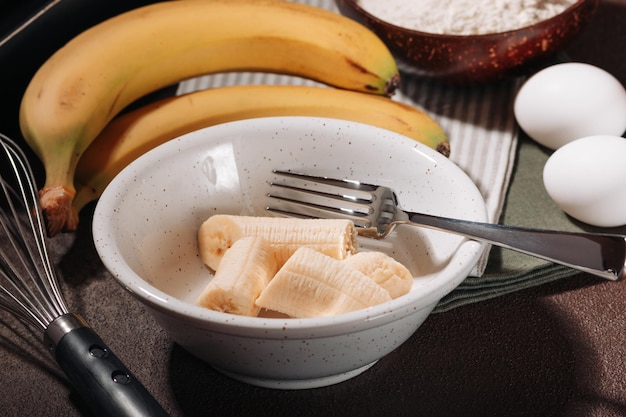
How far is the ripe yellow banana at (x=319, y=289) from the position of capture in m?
0.61

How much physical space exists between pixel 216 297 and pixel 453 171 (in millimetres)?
255

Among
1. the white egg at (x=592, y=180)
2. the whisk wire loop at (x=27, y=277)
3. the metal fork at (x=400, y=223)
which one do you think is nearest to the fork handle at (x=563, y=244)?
the metal fork at (x=400, y=223)

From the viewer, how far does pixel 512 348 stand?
0.71 metres

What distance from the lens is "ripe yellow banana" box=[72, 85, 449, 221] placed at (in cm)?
94

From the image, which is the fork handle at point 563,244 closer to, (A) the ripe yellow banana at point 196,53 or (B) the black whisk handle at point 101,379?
(B) the black whisk handle at point 101,379

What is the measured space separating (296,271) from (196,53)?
496 millimetres

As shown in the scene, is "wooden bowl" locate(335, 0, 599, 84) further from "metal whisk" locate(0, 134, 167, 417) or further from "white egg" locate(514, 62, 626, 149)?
"metal whisk" locate(0, 134, 167, 417)

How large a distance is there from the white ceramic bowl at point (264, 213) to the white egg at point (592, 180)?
0.20 m

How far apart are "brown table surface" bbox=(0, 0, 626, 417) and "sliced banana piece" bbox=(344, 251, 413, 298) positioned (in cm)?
8

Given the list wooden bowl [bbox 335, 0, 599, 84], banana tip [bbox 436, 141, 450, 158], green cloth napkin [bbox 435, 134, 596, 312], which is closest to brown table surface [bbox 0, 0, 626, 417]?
green cloth napkin [bbox 435, 134, 596, 312]

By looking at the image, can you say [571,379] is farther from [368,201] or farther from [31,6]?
[31,6]

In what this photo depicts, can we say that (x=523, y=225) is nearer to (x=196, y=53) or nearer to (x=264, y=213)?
(x=264, y=213)

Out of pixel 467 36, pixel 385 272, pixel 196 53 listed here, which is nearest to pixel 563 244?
pixel 385 272

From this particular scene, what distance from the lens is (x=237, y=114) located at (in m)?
0.97
